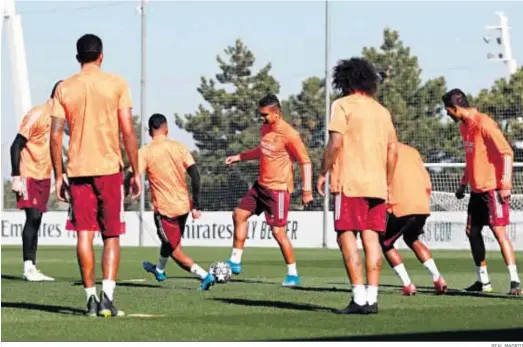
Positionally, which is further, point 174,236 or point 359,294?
point 174,236

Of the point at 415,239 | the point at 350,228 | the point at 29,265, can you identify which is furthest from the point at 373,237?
the point at 29,265

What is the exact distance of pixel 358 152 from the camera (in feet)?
36.6

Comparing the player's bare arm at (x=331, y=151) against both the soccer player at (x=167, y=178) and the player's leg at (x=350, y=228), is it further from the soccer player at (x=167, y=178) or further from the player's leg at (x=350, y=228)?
the soccer player at (x=167, y=178)

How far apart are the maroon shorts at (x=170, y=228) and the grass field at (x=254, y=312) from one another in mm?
486

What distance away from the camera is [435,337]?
8.95 meters

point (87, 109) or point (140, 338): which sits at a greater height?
point (87, 109)

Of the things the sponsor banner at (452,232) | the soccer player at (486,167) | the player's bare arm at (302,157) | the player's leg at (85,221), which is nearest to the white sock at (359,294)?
the player's leg at (85,221)

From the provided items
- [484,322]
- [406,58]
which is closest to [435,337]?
[484,322]

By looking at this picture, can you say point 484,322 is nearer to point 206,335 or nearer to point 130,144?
point 206,335

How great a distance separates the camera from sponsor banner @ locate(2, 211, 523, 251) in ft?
105

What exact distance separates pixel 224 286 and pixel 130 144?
4.31 metres

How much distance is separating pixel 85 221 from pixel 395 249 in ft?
13.8

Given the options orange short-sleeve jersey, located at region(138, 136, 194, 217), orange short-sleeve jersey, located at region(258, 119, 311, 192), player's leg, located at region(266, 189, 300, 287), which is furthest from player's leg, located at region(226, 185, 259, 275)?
orange short-sleeve jersey, located at region(138, 136, 194, 217)

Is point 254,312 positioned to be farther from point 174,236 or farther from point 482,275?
point 174,236
